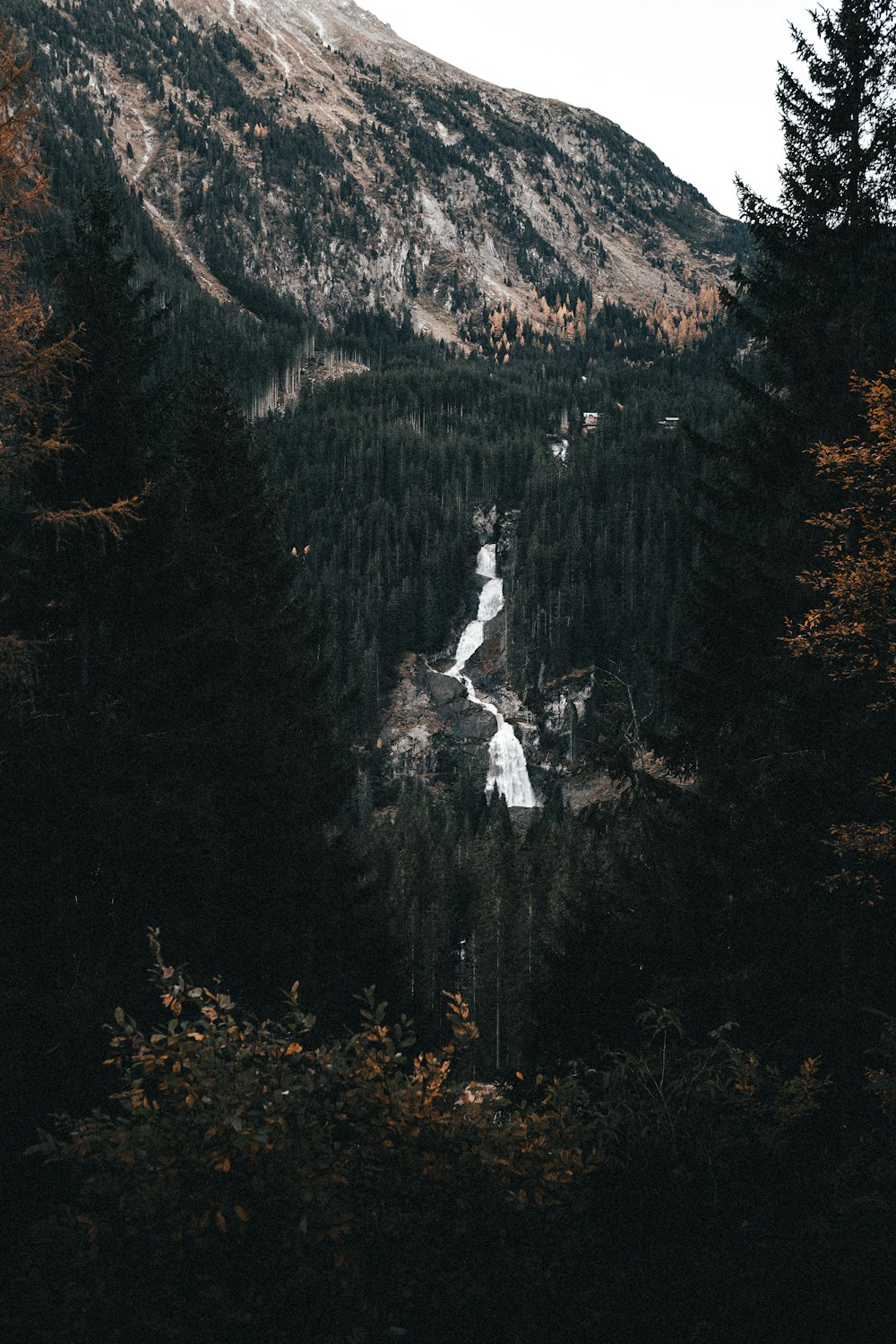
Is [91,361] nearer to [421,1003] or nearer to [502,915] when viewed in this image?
[421,1003]

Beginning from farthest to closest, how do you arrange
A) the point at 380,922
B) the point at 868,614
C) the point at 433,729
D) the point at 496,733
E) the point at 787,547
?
the point at 433,729
the point at 496,733
the point at 380,922
the point at 787,547
the point at 868,614

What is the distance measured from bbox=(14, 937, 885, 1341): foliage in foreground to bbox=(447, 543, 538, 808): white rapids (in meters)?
122

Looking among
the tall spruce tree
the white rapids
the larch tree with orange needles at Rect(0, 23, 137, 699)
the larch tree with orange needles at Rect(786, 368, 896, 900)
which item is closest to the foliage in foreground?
the larch tree with orange needles at Rect(786, 368, 896, 900)

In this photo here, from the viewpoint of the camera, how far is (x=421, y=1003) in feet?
62.7

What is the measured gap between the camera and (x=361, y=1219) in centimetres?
484

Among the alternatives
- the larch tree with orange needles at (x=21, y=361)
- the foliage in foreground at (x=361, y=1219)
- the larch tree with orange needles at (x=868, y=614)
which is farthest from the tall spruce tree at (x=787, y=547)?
the larch tree with orange needles at (x=21, y=361)

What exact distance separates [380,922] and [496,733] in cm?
13235

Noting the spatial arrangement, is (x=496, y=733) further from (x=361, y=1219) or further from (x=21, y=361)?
(x=361, y=1219)

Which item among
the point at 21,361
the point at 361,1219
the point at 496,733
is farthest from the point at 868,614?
the point at 496,733

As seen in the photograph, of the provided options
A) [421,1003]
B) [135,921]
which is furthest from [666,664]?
[421,1003]

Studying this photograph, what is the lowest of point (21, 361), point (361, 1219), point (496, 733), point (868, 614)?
point (496, 733)

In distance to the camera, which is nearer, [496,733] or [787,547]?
[787,547]

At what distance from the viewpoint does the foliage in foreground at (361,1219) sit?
14.4 ft

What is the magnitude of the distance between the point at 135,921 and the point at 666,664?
7.92 m
